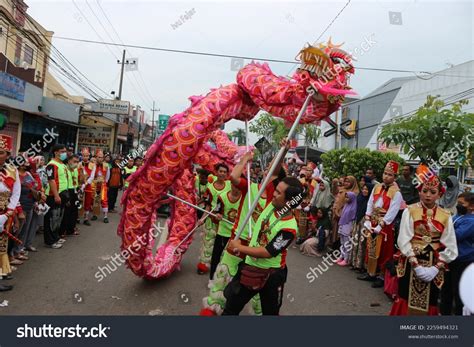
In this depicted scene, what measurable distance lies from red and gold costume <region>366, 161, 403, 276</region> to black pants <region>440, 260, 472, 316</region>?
1.08 metres

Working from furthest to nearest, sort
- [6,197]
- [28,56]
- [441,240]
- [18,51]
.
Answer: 1. [28,56]
2. [18,51]
3. [6,197]
4. [441,240]

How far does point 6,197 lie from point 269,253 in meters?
3.01

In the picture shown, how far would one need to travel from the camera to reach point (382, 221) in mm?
4746

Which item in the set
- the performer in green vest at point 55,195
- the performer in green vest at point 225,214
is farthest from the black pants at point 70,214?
the performer in green vest at point 225,214

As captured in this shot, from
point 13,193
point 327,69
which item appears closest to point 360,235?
point 327,69

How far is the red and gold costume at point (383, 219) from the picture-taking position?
4.68m

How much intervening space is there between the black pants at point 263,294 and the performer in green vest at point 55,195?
4.07 metres

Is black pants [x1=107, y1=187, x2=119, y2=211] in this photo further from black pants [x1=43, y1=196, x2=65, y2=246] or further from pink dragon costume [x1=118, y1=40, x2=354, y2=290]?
pink dragon costume [x1=118, y1=40, x2=354, y2=290]

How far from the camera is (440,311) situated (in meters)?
3.77

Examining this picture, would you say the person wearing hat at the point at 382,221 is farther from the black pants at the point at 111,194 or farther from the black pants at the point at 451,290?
the black pants at the point at 111,194

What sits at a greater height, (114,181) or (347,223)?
(114,181)

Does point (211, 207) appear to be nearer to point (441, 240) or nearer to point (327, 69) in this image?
point (327, 69)
